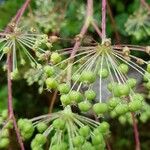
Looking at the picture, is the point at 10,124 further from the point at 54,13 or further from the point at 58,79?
the point at 54,13

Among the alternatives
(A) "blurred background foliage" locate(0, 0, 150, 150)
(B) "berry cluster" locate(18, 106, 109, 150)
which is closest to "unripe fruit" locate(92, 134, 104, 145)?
(B) "berry cluster" locate(18, 106, 109, 150)

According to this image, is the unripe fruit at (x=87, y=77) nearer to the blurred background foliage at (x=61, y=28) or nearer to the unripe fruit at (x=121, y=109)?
the unripe fruit at (x=121, y=109)

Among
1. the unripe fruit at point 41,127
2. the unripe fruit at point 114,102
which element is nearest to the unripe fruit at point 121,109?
the unripe fruit at point 114,102

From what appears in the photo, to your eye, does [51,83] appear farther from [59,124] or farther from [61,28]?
[61,28]

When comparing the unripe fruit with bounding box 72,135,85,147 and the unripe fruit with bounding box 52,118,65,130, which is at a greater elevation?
the unripe fruit with bounding box 52,118,65,130

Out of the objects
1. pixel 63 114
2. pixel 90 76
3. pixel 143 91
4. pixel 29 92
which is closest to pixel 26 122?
pixel 63 114

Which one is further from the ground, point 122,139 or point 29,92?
point 29,92

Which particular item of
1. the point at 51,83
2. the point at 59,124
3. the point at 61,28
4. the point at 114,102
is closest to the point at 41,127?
the point at 59,124

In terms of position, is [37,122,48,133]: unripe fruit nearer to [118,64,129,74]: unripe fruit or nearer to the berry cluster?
the berry cluster
